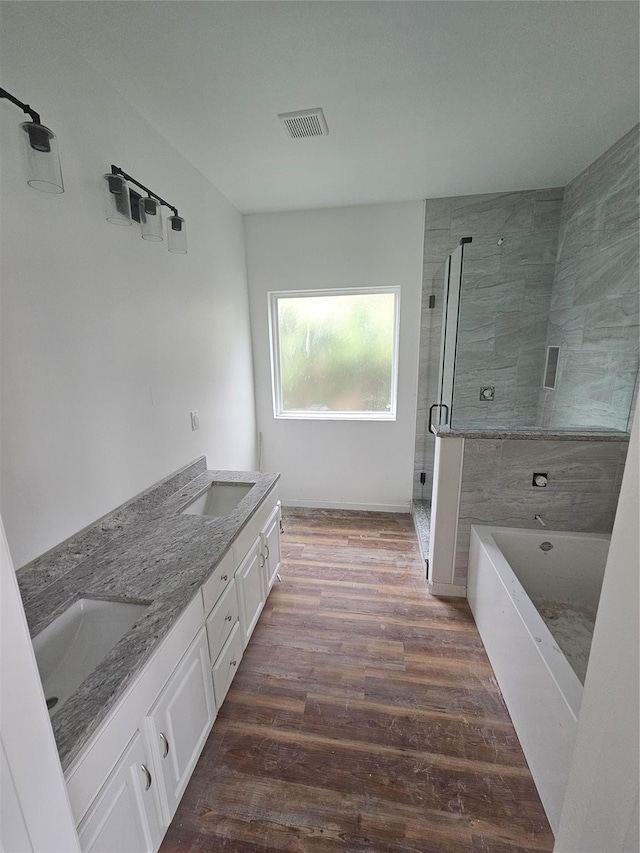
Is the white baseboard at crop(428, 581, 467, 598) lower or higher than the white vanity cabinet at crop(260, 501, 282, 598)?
lower

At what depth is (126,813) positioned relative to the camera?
3.14 ft

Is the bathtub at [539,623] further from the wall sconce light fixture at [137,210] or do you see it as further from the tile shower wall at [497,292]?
the wall sconce light fixture at [137,210]

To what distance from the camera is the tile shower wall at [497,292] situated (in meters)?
2.81

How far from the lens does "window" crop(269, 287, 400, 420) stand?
3.22 meters

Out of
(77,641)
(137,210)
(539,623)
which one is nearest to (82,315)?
(137,210)

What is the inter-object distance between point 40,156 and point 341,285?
7.75 feet

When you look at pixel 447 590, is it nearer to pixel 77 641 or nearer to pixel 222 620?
pixel 222 620

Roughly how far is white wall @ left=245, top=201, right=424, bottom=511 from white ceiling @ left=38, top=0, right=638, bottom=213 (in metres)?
0.65

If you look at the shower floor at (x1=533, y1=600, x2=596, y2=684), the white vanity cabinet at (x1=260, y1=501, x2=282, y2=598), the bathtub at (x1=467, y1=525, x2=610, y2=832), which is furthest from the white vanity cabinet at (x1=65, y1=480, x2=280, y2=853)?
the shower floor at (x1=533, y1=600, x2=596, y2=684)

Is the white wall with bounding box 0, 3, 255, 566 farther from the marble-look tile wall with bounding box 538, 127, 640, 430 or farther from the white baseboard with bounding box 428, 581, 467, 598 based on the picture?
the marble-look tile wall with bounding box 538, 127, 640, 430

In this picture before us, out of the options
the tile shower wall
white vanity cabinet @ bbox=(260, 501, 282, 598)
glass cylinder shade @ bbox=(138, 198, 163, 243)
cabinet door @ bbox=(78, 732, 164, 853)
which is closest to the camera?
cabinet door @ bbox=(78, 732, 164, 853)

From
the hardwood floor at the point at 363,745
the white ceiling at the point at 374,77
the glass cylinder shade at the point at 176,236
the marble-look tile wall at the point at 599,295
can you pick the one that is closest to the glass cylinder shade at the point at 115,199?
the glass cylinder shade at the point at 176,236

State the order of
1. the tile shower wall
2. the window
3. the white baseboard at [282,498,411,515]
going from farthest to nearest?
the white baseboard at [282,498,411,515] → the window → the tile shower wall

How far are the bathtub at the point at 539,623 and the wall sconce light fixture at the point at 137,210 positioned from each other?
2426mm
